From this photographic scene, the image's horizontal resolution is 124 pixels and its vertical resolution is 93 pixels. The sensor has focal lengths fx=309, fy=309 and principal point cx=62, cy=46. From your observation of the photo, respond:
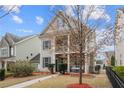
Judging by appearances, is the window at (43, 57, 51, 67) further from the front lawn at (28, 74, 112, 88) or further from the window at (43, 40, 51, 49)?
the front lawn at (28, 74, 112, 88)

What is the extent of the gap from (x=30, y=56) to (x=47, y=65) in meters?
0.81

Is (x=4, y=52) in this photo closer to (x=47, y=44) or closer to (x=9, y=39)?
(x=9, y=39)

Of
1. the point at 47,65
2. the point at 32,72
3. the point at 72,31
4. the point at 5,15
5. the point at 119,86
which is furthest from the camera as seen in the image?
the point at 47,65

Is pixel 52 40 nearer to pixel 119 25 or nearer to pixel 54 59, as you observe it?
pixel 54 59

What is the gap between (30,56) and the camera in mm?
8055

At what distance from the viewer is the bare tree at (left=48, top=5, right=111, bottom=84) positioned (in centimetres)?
740

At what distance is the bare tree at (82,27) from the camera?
7.40m

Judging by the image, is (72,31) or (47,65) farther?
(47,65)

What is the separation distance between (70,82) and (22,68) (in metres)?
1.55

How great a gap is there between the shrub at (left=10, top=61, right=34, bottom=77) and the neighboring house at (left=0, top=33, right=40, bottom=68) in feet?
0.50

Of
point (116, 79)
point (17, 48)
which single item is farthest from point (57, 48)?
point (116, 79)

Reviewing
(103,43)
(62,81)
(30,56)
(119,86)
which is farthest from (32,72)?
(119,86)

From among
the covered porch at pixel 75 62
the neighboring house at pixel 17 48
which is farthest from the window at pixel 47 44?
the covered porch at pixel 75 62

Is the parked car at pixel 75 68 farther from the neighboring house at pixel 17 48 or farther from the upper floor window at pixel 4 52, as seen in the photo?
the upper floor window at pixel 4 52
